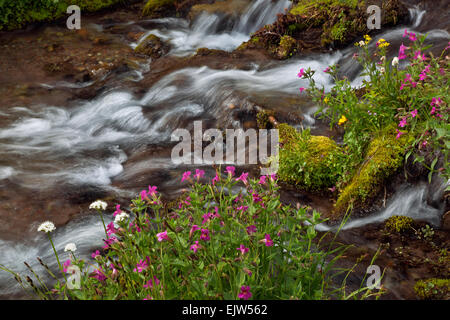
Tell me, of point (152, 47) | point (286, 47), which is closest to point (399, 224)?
point (286, 47)

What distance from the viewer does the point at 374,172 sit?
423 centimetres

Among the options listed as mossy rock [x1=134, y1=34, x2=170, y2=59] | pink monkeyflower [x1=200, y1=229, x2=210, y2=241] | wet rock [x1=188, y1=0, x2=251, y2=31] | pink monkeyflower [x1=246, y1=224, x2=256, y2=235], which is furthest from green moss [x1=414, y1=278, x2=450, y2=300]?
wet rock [x1=188, y1=0, x2=251, y2=31]

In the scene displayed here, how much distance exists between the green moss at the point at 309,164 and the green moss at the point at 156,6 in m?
7.70

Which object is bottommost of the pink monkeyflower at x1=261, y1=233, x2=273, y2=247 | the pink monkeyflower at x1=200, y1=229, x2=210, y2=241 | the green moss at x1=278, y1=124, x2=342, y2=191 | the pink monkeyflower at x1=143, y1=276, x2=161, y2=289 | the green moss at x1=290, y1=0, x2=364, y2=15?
the green moss at x1=278, y1=124, x2=342, y2=191

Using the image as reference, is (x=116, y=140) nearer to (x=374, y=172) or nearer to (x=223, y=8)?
(x=374, y=172)

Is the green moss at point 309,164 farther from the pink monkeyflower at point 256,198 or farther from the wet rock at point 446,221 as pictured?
the pink monkeyflower at point 256,198

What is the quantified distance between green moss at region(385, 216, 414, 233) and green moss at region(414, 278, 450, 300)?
0.65 m

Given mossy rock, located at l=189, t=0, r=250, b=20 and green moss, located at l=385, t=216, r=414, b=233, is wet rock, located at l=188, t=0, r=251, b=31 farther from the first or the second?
green moss, located at l=385, t=216, r=414, b=233

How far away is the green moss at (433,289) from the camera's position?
3.15 meters

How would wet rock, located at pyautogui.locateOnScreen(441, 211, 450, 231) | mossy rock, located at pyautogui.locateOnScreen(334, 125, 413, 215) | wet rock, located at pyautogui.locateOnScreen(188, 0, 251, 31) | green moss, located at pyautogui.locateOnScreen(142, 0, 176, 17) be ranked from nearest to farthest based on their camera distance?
wet rock, located at pyautogui.locateOnScreen(441, 211, 450, 231) → mossy rock, located at pyautogui.locateOnScreen(334, 125, 413, 215) → wet rock, located at pyautogui.locateOnScreen(188, 0, 251, 31) → green moss, located at pyautogui.locateOnScreen(142, 0, 176, 17)

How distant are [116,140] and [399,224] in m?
4.17

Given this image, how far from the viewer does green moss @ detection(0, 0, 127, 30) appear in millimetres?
10328
